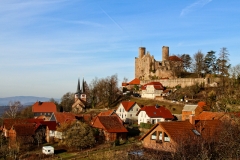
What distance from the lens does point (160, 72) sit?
85125mm

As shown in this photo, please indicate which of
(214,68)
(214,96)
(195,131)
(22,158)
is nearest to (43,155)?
(22,158)

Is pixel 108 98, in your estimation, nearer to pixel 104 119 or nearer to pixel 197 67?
pixel 197 67

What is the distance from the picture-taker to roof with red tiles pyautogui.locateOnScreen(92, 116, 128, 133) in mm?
43031

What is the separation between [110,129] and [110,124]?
139cm

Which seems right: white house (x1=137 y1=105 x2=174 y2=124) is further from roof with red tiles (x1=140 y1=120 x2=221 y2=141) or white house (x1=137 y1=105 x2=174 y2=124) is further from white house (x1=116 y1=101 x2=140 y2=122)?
roof with red tiles (x1=140 y1=120 x2=221 y2=141)

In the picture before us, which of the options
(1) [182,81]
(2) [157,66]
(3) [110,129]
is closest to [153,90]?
(1) [182,81]

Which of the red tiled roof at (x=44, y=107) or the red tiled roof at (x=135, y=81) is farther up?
the red tiled roof at (x=135, y=81)

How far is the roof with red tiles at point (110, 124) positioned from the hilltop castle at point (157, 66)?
40688 mm

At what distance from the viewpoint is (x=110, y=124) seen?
145 ft

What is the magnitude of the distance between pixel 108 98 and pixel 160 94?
13465 millimetres

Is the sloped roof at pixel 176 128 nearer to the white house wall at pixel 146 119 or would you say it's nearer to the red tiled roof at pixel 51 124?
the white house wall at pixel 146 119

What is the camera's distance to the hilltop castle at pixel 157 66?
8406cm

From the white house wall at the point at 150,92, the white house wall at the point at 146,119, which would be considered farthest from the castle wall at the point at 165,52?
the white house wall at the point at 146,119

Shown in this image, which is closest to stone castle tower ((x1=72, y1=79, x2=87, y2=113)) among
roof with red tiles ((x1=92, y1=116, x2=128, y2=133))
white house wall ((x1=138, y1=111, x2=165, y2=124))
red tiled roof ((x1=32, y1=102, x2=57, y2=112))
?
red tiled roof ((x1=32, y1=102, x2=57, y2=112))
